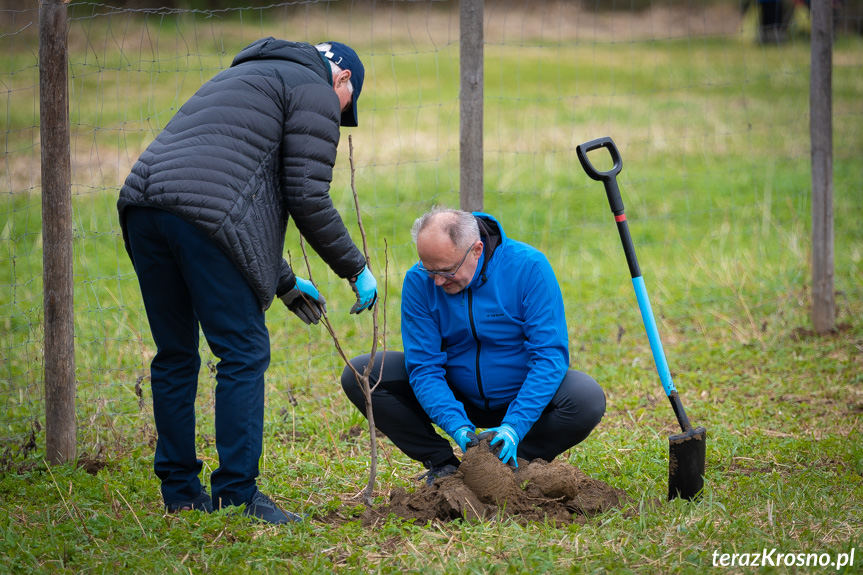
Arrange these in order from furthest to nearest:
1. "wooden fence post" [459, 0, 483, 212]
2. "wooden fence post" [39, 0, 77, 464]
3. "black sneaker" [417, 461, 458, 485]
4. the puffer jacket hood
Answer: "wooden fence post" [459, 0, 483, 212] → "wooden fence post" [39, 0, 77, 464] → "black sneaker" [417, 461, 458, 485] → the puffer jacket hood

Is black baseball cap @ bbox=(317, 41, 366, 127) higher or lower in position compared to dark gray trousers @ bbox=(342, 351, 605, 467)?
higher

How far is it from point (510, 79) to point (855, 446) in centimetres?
1456

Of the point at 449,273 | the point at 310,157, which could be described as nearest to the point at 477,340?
the point at 449,273

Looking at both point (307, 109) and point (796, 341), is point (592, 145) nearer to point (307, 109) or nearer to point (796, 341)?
point (307, 109)

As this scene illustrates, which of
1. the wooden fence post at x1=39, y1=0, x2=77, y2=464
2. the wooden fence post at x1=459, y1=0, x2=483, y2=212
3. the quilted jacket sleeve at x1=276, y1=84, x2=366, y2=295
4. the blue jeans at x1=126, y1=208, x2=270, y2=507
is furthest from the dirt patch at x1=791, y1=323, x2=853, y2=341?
the wooden fence post at x1=39, y1=0, x2=77, y2=464

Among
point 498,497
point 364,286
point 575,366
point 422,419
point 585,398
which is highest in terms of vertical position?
point 364,286

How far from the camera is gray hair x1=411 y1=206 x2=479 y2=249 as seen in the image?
3105 millimetres

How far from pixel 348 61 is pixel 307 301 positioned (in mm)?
992

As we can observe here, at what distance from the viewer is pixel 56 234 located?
3.75 meters

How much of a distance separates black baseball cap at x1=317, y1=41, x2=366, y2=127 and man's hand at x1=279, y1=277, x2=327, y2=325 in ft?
2.36

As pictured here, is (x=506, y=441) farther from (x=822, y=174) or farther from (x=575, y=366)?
(x=822, y=174)

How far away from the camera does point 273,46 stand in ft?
9.94

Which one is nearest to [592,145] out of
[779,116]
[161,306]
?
[161,306]

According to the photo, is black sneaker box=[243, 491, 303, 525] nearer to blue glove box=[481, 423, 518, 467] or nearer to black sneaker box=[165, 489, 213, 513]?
black sneaker box=[165, 489, 213, 513]
